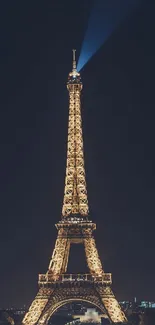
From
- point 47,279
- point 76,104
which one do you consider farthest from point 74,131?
point 47,279

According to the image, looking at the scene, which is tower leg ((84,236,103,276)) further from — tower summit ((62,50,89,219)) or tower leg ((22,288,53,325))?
tower leg ((22,288,53,325))

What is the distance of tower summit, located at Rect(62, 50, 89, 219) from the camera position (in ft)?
182

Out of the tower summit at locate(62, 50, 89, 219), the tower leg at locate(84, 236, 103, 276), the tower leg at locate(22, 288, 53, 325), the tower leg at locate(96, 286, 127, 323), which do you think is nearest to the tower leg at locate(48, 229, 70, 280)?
the tower leg at locate(22, 288, 53, 325)

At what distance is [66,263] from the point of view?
54.8m

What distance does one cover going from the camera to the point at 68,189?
55.7 m

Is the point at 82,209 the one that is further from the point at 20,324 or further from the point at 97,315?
the point at 97,315

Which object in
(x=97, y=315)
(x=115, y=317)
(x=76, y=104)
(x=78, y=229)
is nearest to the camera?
(x=115, y=317)

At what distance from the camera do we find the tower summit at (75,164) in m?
55.5

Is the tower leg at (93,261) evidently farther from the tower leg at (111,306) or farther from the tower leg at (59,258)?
the tower leg at (59,258)

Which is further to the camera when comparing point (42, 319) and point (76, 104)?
point (76, 104)

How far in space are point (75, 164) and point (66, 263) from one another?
29.6ft

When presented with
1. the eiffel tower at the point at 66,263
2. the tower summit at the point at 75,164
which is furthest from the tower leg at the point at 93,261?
the tower summit at the point at 75,164

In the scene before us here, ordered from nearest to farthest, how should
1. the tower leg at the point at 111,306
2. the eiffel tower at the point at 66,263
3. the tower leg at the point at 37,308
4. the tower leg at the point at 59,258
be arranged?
the tower leg at the point at 37,308 → the tower leg at the point at 111,306 → the eiffel tower at the point at 66,263 → the tower leg at the point at 59,258

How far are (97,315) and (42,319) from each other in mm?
25363
